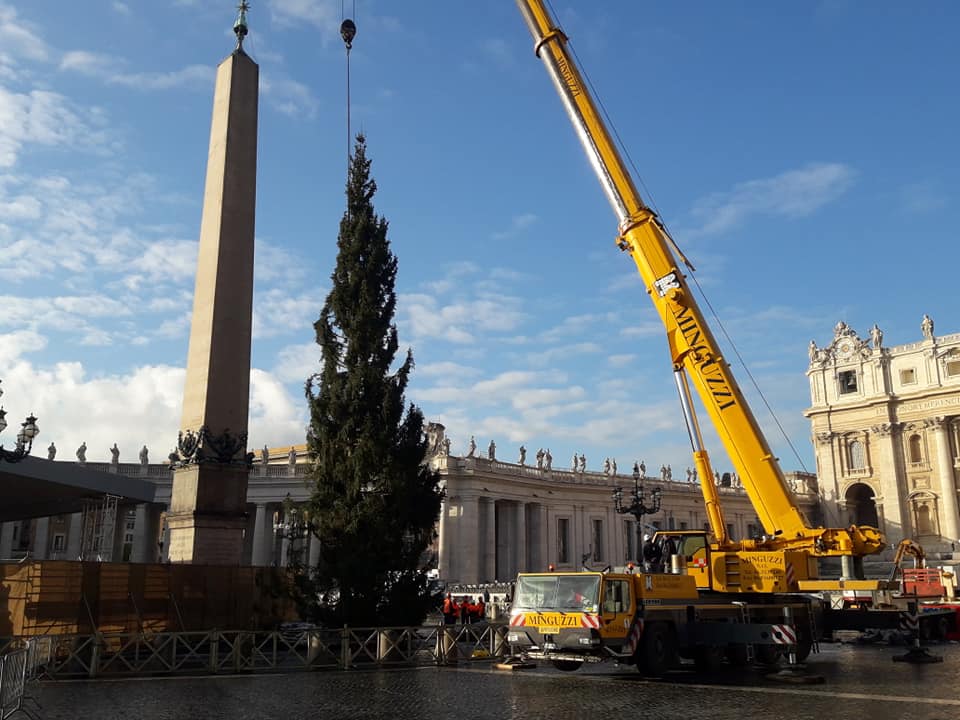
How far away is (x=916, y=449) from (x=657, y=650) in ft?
204

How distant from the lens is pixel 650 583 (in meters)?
16.0

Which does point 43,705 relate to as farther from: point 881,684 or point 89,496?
point 89,496

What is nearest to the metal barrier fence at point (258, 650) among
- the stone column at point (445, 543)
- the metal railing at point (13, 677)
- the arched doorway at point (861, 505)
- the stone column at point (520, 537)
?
the metal railing at point (13, 677)

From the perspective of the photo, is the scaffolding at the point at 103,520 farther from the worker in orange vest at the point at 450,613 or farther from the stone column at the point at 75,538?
the stone column at the point at 75,538

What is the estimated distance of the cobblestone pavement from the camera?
38.2 ft

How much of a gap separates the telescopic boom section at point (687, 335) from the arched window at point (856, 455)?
58985mm

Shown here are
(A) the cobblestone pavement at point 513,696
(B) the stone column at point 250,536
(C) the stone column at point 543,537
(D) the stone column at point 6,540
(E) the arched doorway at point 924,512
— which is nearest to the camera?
(A) the cobblestone pavement at point 513,696

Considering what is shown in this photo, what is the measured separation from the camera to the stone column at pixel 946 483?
64.6 m

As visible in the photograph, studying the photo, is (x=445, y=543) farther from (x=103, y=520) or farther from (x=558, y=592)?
(x=558, y=592)

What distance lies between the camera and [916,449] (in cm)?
6919

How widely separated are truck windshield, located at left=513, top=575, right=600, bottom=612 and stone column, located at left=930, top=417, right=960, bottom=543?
58795mm

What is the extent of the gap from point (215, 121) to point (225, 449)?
826cm

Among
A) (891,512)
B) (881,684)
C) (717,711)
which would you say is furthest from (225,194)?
(891,512)

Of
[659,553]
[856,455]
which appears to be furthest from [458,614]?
[856,455]
